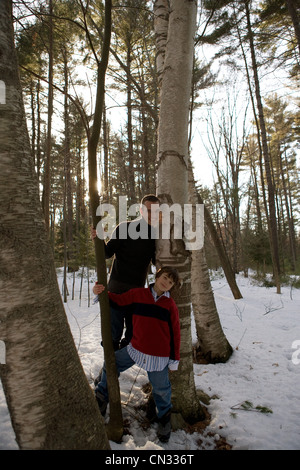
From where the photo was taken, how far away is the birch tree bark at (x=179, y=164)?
6.46ft

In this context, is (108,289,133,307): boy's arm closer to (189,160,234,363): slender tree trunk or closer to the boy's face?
the boy's face

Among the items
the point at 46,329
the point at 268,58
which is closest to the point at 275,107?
the point at 268,58

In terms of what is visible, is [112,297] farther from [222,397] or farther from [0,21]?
[0,21]

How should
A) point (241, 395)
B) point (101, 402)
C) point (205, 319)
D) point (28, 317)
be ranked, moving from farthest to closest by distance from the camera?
point (205, 319)
point (241, 395)
point (101, 402)
point (28, 317)

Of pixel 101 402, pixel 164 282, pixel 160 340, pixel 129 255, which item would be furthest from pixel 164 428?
pixel 129 255

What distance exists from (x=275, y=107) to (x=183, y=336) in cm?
→ 1868

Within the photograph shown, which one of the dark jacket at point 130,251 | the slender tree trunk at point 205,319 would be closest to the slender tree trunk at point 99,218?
the dark jacket at point 130,251

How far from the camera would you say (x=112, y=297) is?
198 cm

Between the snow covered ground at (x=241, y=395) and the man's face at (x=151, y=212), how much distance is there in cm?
166

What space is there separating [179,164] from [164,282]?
1022mm

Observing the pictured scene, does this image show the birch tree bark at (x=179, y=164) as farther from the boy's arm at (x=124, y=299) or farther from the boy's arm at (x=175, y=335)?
the boy's arm at (x=124, y=299)

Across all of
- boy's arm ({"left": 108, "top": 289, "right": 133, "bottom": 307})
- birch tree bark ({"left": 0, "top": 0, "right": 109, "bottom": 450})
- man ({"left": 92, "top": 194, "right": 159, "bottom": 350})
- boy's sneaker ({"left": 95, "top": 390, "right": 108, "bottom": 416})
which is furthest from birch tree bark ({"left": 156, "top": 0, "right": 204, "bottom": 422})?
birch tree bark ({"left": 0, "top": 0, "right": 109, "bottom": 450})

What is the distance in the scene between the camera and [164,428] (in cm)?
177

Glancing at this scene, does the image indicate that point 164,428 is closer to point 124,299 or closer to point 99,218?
point 124,299
